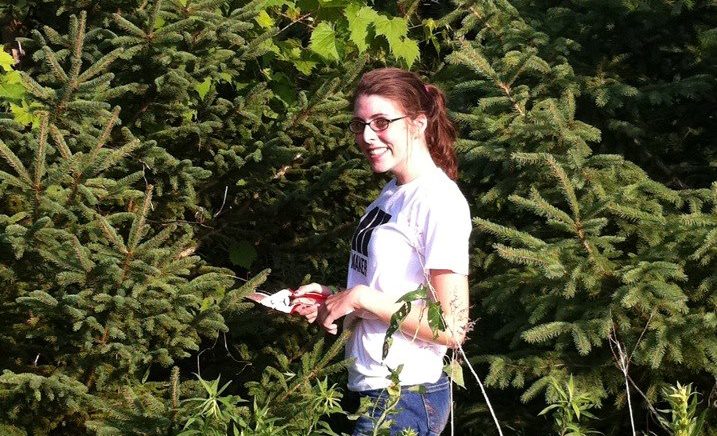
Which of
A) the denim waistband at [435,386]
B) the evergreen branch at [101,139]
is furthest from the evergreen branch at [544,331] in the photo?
the evergreen branch at [101,139]

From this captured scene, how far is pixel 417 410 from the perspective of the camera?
3.28 meters

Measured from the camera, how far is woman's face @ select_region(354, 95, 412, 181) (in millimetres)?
3408

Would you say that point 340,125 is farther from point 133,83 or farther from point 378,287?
point 378,287

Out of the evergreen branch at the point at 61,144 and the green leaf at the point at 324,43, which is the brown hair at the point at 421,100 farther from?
the green leaf at the point at 324,43

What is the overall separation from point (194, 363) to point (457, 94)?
2.03 metres

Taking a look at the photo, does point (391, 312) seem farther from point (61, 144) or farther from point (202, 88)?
point (202, 88)

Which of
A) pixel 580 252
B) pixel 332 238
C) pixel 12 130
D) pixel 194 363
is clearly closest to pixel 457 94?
pixel 332 238

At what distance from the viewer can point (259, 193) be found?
5.24m

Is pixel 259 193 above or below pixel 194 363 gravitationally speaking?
above

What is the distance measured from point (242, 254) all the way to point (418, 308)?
2.09m

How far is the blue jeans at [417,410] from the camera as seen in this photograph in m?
3.22

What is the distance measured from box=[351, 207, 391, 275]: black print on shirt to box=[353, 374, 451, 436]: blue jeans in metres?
0.45

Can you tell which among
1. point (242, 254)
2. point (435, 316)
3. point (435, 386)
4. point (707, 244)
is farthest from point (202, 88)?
point (435, 316)

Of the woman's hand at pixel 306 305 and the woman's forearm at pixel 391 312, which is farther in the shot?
the woman's hand at pixel 306 305
